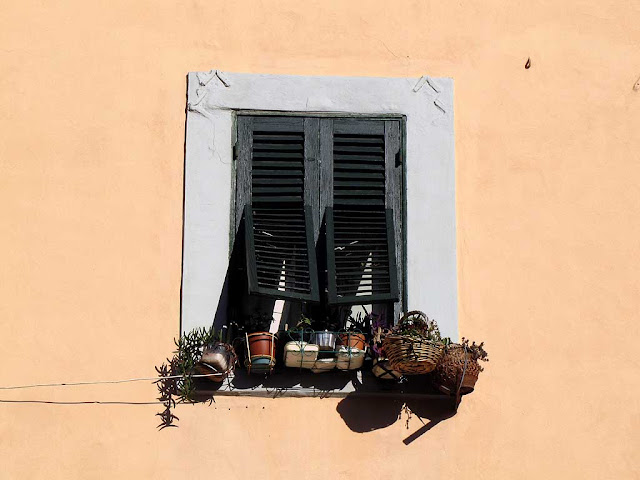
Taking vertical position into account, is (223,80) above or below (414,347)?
above

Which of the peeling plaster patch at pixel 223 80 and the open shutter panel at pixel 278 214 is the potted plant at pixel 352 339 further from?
the peeling plaster patch at pixel 223 80

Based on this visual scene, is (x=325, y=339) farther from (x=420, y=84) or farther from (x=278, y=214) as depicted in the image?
(x=420, y=84)

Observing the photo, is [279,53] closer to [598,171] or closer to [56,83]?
[56,83]

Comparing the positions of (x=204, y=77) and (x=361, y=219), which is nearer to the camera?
(x=361, y=219)

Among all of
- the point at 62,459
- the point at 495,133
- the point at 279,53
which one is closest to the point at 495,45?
the point at 495,133

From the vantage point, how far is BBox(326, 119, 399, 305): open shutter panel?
611 centimetres

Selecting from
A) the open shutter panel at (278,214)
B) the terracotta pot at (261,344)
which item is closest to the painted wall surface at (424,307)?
the terracotta pot at (261,344)

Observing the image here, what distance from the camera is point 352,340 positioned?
6.00m

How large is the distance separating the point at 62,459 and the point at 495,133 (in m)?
2.55

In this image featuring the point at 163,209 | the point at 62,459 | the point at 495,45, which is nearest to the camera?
the point at 62,459

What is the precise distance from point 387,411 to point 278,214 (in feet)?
3.41

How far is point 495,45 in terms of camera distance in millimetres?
6695

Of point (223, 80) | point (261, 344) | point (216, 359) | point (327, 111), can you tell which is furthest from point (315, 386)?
point (223, 80)

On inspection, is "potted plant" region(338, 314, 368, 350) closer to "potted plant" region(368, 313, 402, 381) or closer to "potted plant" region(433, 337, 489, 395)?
"potted plant" region(368, 313, 402, 381)
